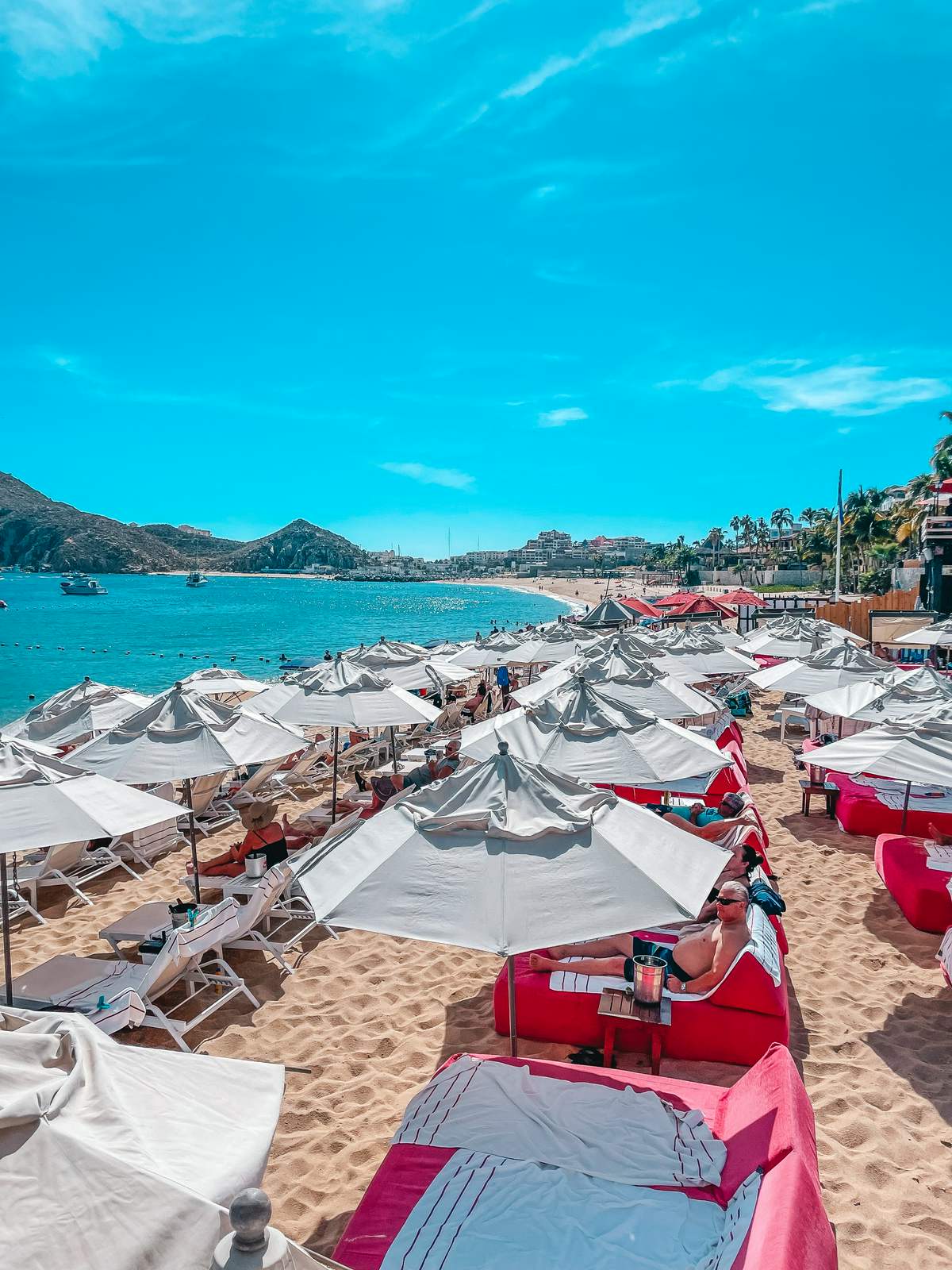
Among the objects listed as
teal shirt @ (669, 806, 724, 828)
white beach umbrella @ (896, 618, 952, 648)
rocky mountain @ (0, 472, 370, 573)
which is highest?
rocky mountain @ (0, 472, 370, 573)

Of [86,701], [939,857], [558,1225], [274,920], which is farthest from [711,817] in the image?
[86,701]

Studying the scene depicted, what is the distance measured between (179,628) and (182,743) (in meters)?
67.6

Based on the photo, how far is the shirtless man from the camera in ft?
14.8

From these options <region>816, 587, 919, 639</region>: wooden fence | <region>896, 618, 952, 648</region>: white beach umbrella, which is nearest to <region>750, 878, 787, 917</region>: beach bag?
<region>896, 618, 952, 648</region>: white beach umbrella

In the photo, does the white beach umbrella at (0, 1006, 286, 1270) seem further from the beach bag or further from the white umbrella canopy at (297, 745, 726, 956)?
the beach bag

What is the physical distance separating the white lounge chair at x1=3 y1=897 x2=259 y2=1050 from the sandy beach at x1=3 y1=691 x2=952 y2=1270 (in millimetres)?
244

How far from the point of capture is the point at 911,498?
49.1m

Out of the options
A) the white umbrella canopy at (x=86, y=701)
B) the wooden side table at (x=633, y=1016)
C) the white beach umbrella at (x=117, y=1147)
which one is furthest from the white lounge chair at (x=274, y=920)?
the white umbrella canopy at (x=86, y=701)

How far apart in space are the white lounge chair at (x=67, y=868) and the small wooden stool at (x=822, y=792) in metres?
8.00

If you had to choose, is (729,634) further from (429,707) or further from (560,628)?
(429,707)

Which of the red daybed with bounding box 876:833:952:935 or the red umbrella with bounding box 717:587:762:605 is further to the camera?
the red umbrella with bounding box 717:587:762:605

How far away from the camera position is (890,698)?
788 cm

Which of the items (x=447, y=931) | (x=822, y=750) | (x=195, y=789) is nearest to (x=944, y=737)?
(x=822, y=750)

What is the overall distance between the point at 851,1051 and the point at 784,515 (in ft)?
439
